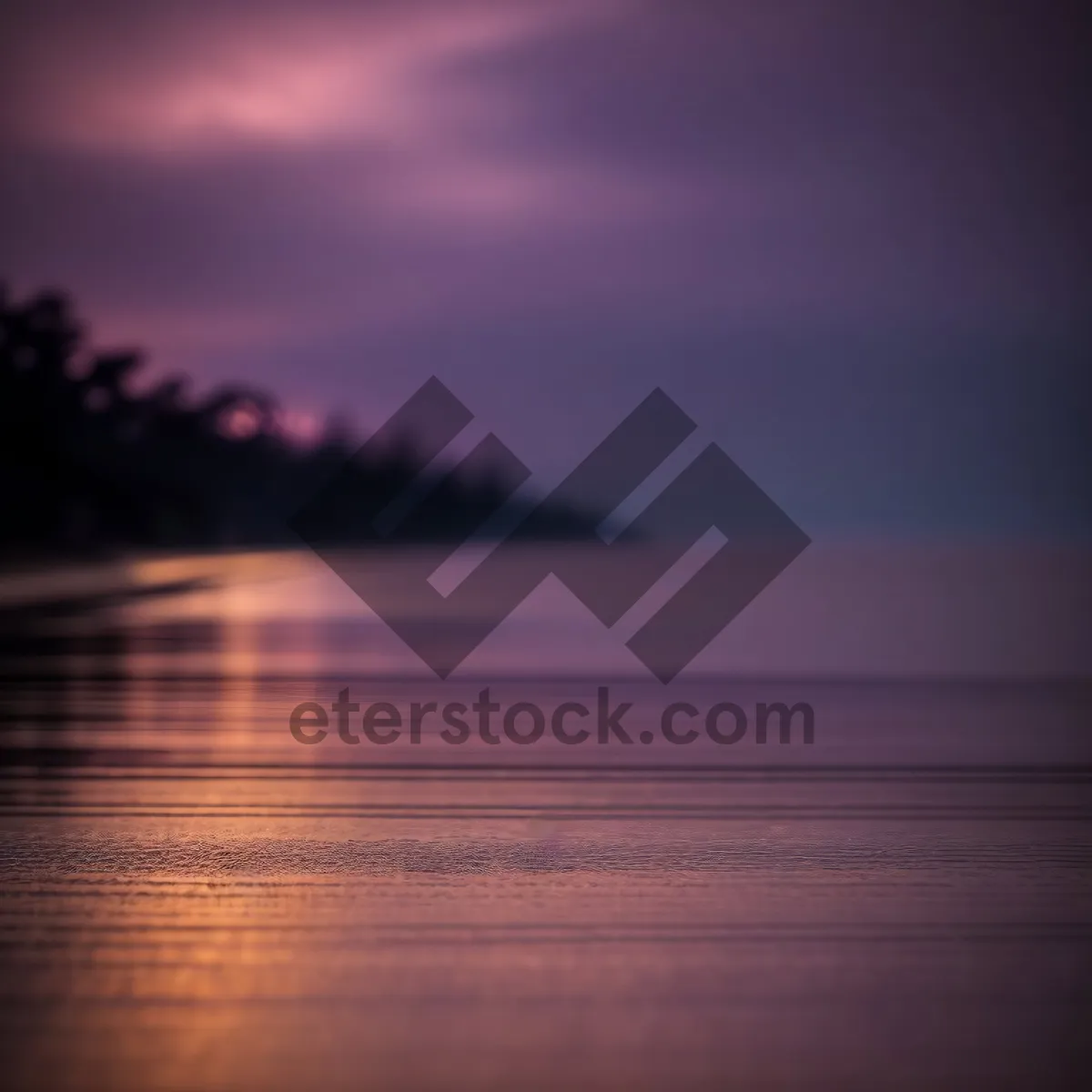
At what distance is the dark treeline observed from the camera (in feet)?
105

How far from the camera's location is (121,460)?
3700 centimetres

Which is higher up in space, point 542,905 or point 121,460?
point 121,460

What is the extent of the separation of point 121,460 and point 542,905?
35.3m

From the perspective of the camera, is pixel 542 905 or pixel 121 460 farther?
pixel 121 460

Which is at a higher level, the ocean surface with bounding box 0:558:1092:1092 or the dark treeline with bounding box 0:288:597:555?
the dark treeline with bounding box 0:288:597:555

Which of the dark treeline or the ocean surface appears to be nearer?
the ocean surface

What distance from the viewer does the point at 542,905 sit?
421 cm

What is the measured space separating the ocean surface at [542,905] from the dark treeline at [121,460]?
935 inches

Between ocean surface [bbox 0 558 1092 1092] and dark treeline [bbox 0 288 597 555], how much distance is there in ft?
77.9

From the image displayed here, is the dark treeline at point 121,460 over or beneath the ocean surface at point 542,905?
over

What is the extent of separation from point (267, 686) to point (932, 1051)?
22.2ft

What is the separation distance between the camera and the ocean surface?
3.18 metres

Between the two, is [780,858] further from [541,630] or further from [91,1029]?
[541,630]

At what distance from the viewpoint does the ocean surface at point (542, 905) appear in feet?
10.4
